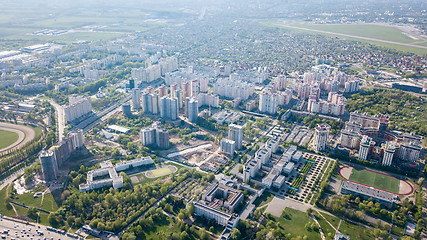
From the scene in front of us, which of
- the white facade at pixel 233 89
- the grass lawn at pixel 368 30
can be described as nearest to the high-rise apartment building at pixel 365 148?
the white facade at pixel 233 89

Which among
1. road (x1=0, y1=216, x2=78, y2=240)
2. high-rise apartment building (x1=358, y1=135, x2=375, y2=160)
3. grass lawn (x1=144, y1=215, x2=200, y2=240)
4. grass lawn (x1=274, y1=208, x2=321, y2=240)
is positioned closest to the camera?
road (x1=0, y1=216, x2=78, y2=240)

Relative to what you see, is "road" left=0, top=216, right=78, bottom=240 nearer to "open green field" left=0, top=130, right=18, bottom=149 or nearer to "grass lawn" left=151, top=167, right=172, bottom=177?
"grass lawn" left=151, top=167, right=172, bottom=177

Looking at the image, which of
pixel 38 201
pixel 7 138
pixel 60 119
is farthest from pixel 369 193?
pixel 7 138

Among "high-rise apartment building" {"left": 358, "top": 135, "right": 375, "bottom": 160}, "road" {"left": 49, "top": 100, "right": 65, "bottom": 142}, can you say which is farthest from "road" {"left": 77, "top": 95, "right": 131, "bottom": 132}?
"high-rise apartment building" {"left": 358, "top": 135, "right": 375, "bottom": 160}

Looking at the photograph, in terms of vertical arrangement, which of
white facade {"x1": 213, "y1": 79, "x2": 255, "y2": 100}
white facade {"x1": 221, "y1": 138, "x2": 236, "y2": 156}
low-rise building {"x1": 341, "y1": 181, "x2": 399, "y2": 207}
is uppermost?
white facade {"x1": 213, "y1": 79, "x2": 255, "y2": 100}

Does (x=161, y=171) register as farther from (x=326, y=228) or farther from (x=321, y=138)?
(x=321, y=138)

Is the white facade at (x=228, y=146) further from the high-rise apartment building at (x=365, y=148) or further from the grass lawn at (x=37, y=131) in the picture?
the grass lawn at (x=37, y=131)
